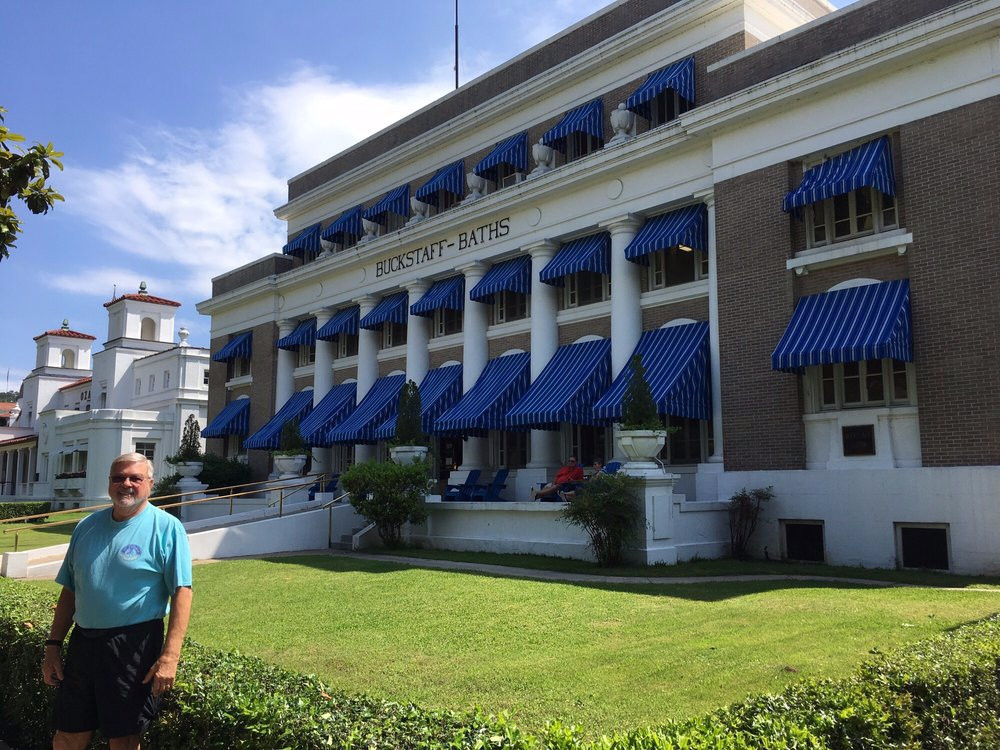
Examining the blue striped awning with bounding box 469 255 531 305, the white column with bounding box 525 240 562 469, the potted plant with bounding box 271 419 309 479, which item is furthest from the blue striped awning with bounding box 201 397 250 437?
the white column with bounding box 525 240 562 469

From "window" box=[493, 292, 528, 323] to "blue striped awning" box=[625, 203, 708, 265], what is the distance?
4718mm

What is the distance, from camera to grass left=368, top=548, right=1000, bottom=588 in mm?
13688


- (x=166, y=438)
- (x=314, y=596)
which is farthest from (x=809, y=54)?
(x=166, y=438)

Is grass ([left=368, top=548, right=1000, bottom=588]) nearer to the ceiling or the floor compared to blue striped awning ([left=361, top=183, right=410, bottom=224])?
nearer to the floor

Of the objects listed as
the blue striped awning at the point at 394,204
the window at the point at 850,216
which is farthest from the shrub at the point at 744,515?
the blue striped awning at the point at 394,204

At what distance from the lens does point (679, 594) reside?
1192cm

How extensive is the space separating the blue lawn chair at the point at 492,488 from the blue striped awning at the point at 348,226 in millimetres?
12435

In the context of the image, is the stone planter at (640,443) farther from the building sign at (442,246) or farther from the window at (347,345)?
the window at (347,345)

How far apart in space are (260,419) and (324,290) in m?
6.04

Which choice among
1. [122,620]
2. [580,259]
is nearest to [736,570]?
[580,259]

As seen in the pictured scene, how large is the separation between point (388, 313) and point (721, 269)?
12.7 m

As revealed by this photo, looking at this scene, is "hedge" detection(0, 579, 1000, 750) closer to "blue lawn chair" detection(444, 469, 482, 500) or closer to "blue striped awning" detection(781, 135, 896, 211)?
"blue striped awning" detection(781, 135, 896, 211)

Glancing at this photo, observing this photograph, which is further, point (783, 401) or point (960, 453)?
point (783, 401)

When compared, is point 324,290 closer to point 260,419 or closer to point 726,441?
point 260,419
